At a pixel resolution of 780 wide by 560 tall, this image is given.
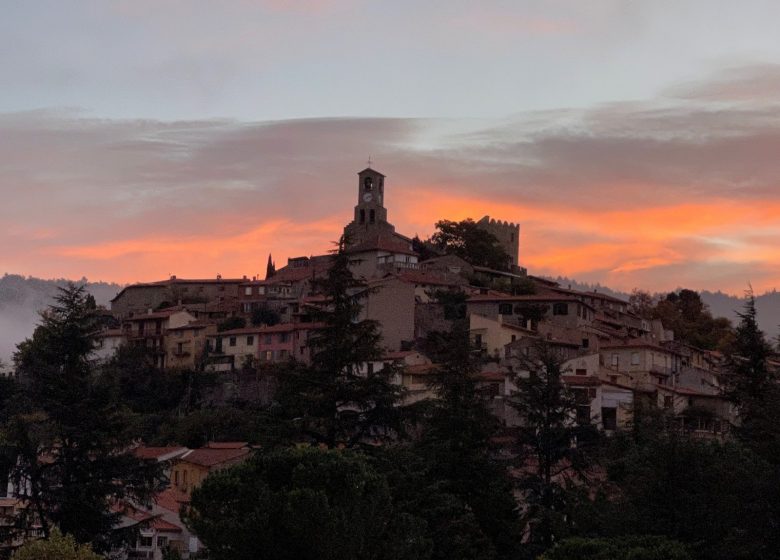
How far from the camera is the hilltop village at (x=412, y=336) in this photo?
7594cm

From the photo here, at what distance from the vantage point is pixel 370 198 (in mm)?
136375

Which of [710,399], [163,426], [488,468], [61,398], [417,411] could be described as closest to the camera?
[417,411]

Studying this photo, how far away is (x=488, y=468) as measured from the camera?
43688mm

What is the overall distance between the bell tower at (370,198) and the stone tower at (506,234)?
10080mm

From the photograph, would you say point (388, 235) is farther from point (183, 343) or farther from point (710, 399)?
point (710, 399)

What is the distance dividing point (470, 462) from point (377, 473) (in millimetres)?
9506

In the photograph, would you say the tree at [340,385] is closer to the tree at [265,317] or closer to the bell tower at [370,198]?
the tree at [265,317]

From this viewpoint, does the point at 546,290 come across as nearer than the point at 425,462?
No

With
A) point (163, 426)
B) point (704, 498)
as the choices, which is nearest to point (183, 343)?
point (163, 426)

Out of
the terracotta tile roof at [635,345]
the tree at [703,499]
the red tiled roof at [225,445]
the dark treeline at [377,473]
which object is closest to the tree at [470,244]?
the terracotta tile roof at [635,345]

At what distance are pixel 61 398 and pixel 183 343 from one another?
68044mm

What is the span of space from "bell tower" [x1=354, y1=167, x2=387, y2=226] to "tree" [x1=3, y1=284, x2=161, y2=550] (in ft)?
302

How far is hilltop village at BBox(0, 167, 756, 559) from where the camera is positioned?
7594cm

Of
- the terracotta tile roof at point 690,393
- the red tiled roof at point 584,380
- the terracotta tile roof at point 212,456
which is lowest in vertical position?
the terracotta tile roof at point 212,456
